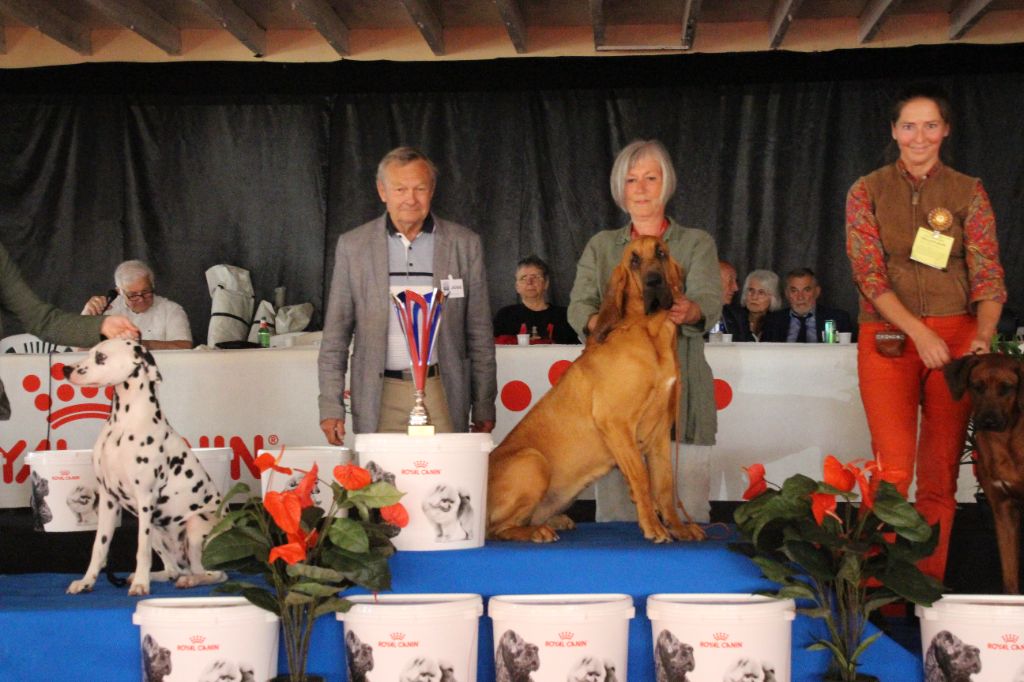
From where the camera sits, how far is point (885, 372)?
139 inches

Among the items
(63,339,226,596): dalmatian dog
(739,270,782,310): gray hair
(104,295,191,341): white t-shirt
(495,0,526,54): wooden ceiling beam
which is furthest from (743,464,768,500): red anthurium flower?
(495,0,526,54): wooden ceiling beam

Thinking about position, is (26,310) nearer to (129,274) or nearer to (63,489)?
(63,489)

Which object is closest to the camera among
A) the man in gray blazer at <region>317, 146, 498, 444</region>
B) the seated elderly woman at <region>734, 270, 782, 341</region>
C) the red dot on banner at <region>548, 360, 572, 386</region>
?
the man in gray blazer at <region>317, 146, 498, 444</region>

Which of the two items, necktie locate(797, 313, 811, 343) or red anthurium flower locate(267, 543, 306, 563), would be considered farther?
necktie locate(797, 313, 811, 343)

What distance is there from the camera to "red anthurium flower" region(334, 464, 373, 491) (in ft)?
9.31

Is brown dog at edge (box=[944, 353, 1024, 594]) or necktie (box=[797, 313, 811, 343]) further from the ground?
necktie (box=[797, 313, 811, 343])

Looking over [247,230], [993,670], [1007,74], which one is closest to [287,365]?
[247,230]

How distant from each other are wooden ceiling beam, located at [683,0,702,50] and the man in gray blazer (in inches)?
168

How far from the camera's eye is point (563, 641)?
2.68m

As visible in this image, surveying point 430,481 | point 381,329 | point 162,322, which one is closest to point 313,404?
point 162,322

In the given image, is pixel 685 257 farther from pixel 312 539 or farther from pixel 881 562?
pixel 312 539

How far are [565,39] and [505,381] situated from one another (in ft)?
12.0

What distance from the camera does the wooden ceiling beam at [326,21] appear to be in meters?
7.75

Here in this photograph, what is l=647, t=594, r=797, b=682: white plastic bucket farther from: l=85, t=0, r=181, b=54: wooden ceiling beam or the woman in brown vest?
Result: l=85, t=0, r=181, b=54: wooden ceiling beam
